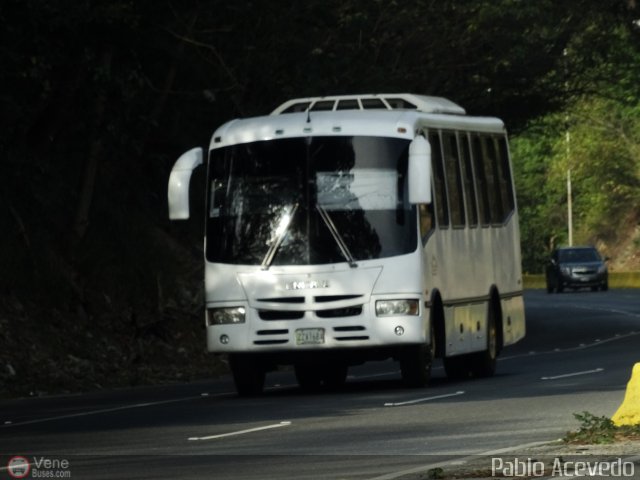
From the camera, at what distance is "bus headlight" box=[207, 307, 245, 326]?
22.8 metres

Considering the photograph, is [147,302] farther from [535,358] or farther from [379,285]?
[379,285]

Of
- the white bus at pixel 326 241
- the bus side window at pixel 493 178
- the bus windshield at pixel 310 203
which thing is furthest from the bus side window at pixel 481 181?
the bus windshield at pixel 310 203

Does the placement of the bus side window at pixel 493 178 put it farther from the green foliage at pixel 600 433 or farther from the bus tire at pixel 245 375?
the green foliage at pixel 600 433

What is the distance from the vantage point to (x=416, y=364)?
23.1 meters

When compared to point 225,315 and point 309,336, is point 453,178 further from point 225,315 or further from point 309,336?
point 225,315

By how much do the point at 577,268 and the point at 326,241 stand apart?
51488 millimetres

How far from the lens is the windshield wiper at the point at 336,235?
74.2 ft

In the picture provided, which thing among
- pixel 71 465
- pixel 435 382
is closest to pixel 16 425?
pixel 71 465

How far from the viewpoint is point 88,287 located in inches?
1260

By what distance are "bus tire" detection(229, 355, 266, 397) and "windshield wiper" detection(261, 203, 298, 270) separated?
130 centimetres

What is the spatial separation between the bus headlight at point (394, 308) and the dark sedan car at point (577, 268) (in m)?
51.3

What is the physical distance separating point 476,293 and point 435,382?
1.22 meters

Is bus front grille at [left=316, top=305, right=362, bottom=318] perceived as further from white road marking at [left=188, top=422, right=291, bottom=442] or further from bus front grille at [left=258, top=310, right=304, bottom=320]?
white road marking at [left=188, top=422, right=291, bottom=442]

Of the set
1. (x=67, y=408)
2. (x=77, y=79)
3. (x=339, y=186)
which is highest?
(x=77, y=79)
